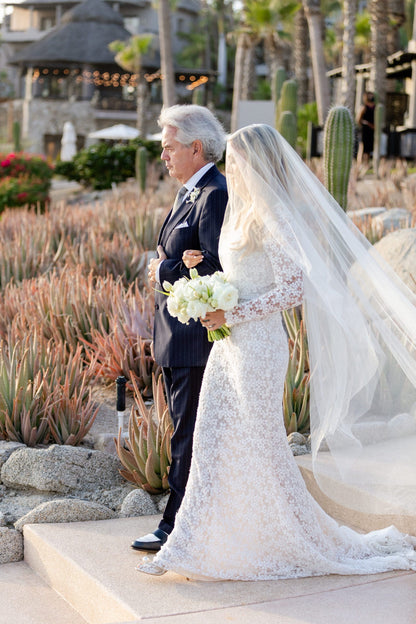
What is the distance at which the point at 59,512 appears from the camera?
4383mm

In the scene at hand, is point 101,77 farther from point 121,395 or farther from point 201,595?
point 201,595

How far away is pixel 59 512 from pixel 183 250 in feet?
5.04

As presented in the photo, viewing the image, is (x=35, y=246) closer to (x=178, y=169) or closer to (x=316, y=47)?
(x=178, y=169)

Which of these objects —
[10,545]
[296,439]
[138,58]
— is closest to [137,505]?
[10,545]

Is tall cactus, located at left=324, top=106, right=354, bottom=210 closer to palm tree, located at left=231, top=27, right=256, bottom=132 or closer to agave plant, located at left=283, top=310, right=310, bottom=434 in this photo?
agave plant, located at left=283, top=310, right=310, bottom=434

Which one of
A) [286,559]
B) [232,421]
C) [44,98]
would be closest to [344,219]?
[232,421]

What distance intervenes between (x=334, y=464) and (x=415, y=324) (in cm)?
80

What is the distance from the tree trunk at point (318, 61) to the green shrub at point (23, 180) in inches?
264

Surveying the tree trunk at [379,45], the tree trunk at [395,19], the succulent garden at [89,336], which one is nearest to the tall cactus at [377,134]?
the tree trunk at [379,45]

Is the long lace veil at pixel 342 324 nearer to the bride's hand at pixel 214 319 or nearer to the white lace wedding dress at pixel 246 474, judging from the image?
the white lace wedding dress at pixel 246 474

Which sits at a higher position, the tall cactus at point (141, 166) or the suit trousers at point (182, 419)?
the tall cactus at point (141, 166)

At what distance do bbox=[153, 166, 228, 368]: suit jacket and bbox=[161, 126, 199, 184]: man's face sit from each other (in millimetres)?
75

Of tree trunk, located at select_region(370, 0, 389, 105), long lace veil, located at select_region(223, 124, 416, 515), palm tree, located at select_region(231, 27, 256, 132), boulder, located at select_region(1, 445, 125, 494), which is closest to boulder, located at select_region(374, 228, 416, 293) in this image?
long lace veil, located at select_region(223, 124, 416, 515)

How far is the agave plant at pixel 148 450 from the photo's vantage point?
4572mm
